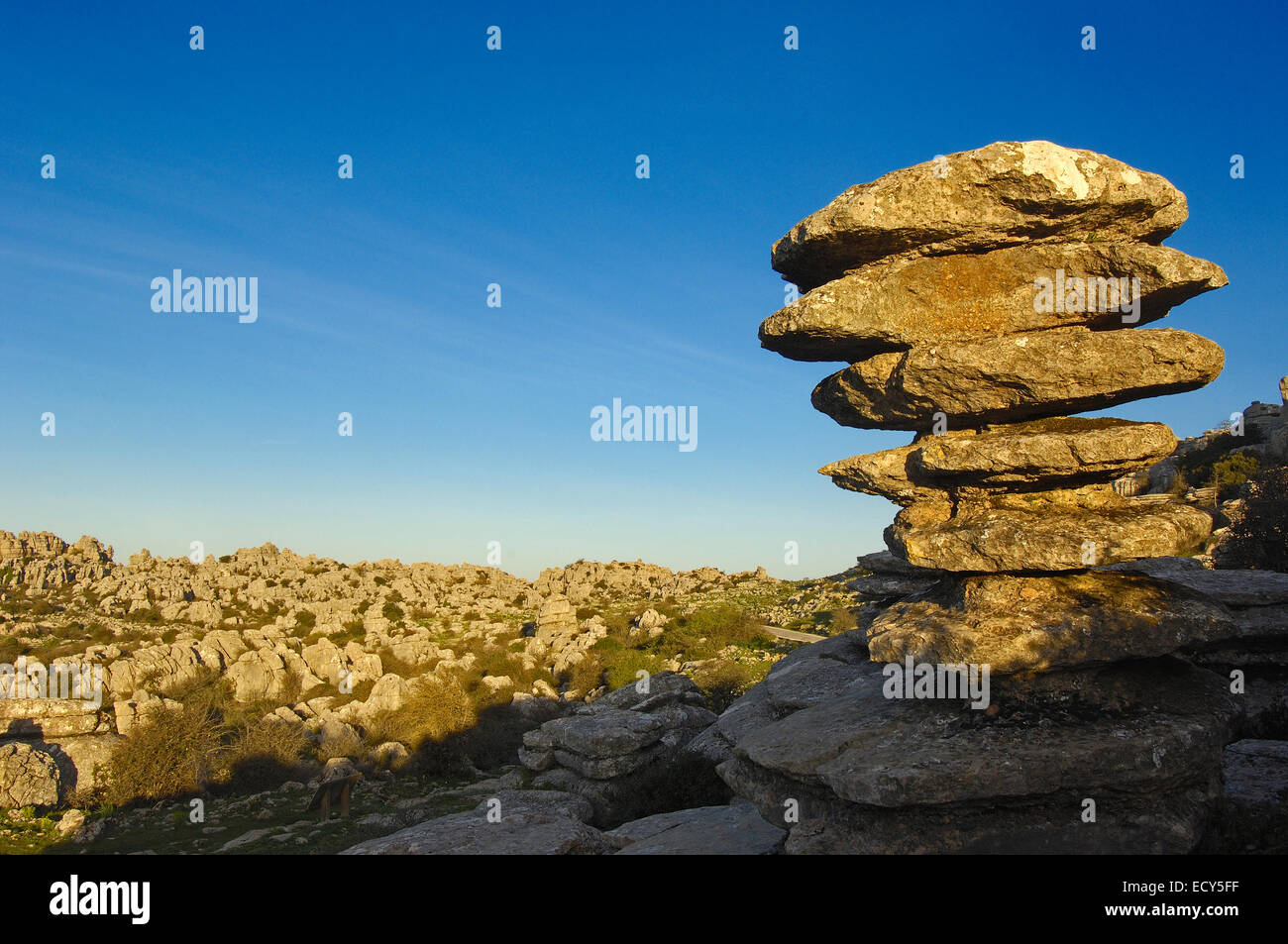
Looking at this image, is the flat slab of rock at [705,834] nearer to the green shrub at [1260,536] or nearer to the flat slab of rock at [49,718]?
the green shrub at [1260,536]

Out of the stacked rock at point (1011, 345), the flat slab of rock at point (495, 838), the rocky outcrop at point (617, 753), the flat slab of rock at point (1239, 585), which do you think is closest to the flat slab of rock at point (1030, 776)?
the stacked rock at point (1011, 345)

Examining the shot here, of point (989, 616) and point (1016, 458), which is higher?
point (1016, 458)

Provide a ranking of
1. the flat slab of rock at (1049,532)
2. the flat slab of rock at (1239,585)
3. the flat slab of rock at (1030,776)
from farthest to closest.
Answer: the flat slab of rock at (1239,585) → the flat slab of rock at (1049,532) → the flat slab of rock at (1030,776)

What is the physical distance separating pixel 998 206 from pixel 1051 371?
85.0 inches

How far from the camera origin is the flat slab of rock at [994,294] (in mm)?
9273

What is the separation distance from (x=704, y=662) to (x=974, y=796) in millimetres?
26236

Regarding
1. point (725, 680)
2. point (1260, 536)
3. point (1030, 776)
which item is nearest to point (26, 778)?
point (725, 680)

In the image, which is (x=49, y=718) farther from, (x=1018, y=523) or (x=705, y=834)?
(x=1018, y=523)

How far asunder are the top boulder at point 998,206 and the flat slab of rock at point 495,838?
30.3 feet

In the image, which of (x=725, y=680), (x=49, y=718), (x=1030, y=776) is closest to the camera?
(x=1030, y=776)

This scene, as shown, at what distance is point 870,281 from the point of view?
10.2 metres

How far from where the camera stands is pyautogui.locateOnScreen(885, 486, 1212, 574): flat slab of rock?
28.2ft

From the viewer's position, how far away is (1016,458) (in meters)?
9.17
